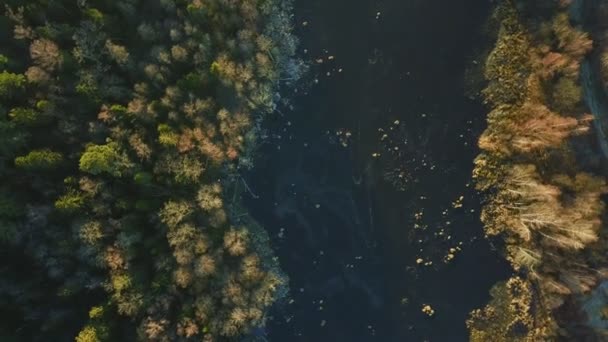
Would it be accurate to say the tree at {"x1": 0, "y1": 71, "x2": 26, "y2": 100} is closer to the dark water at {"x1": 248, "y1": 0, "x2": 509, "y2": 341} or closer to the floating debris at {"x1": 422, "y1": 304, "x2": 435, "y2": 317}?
the dark water at {"x1": 248, "y1": 0, "x2": 509, "y2": 341}

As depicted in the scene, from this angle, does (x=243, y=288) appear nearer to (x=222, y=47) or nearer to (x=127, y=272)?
(x=127, y=272)

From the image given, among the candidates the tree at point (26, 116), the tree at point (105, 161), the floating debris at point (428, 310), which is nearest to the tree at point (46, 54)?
the tree at point (26, 116)

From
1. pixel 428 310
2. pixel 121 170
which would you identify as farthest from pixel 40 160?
pixel 428 310

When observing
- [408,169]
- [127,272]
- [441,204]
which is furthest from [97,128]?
[441,204]

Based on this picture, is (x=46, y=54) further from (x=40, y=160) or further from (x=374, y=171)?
(x=374, y=171)

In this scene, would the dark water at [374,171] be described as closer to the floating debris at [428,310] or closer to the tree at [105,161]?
the floating debris at [428,310]

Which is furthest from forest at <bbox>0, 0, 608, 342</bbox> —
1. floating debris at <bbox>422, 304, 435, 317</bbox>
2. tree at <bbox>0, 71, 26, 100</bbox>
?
floating debris at <bbox>422, 304, 435, 317</bbox>
